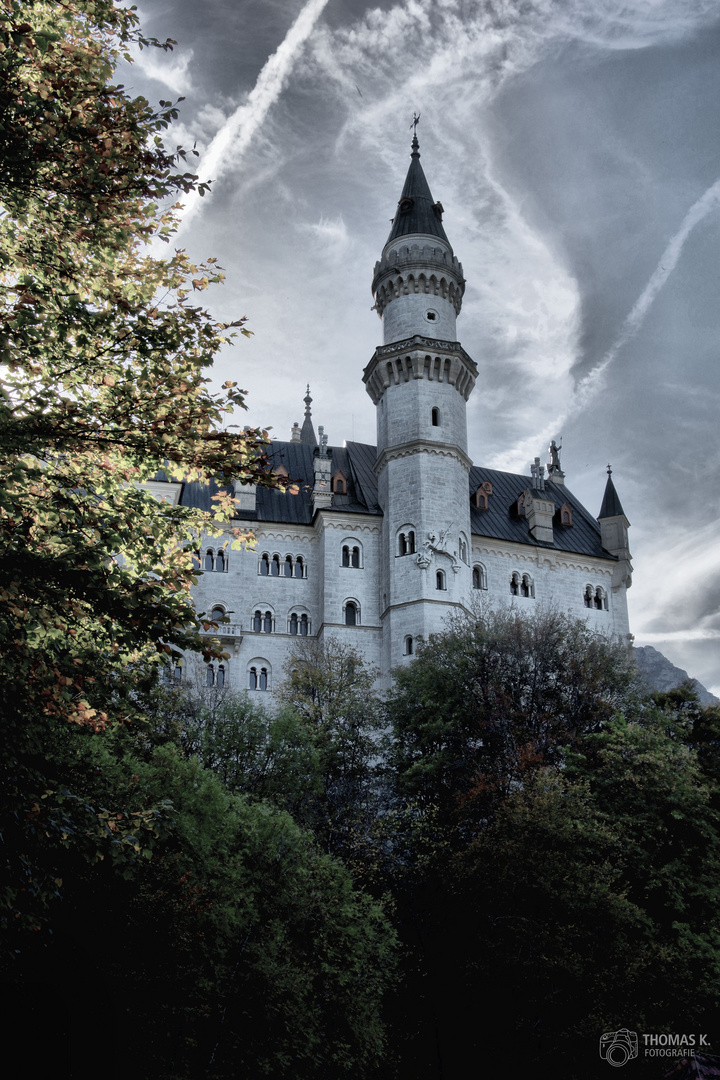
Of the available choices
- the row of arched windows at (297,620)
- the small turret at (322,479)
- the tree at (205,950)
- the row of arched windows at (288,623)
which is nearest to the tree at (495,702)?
the tree at (205,950)

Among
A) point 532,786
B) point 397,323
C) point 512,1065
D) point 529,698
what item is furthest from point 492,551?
point 512,1065

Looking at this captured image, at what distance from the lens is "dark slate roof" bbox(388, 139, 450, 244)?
192ft

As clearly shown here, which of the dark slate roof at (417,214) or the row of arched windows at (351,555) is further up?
the dark slate roof at (417,214)

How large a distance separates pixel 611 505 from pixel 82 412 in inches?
2258

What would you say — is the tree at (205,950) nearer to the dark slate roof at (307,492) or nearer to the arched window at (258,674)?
the arched window at (258,674)

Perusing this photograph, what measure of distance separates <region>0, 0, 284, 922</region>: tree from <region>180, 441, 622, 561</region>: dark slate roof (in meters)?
40.7

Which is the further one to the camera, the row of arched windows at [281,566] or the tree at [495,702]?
the row of arched windows at [281,566]

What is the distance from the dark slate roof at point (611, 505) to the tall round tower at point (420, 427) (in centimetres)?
1397

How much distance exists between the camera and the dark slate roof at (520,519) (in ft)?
193

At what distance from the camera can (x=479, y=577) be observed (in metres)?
56.0

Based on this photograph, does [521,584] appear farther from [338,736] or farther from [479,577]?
[338,736]

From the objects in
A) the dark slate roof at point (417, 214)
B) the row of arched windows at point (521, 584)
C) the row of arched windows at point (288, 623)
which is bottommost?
the row of arched windows at point (288, 623)

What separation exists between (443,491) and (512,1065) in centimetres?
3198

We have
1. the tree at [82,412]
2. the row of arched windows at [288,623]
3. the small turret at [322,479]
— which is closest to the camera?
the tree at [82,412]
